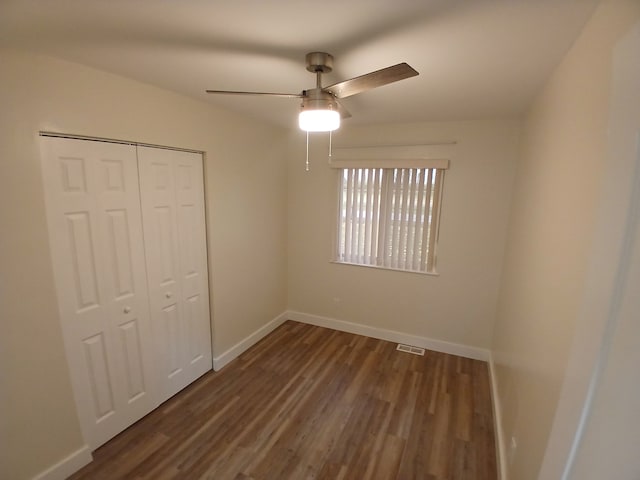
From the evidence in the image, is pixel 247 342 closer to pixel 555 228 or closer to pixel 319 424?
pixel 319 424

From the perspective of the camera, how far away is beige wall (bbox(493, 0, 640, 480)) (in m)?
0.98

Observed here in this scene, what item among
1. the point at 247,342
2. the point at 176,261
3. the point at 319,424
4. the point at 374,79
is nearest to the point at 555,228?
the point at 374,79

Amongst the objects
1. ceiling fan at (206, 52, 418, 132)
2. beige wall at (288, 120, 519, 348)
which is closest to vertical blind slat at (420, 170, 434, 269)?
beige wall at (288, 120, 519, 348)

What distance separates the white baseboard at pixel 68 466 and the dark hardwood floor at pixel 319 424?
5cm

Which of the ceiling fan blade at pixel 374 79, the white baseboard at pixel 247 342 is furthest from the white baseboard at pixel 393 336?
the ceiling fan blade at pixel 374 79

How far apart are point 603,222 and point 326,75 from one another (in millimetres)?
1576

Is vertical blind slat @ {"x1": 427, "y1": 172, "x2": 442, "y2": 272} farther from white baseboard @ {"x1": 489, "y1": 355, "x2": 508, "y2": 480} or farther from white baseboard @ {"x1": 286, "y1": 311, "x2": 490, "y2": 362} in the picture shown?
white baseboard @ {"x1": 489, "y1": 355, "x2": 508, "y2": 480}

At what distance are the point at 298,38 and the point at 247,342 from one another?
2945 millimetres

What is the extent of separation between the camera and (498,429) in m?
2.11

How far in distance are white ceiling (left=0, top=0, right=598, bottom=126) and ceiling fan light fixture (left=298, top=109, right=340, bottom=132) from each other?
11.1 inches

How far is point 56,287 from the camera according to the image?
1715mm

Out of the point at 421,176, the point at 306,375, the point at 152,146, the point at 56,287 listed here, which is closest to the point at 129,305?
the point at 56,287

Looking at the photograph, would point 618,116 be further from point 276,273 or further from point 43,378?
point 276,273

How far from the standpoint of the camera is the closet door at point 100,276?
1.72 metres
